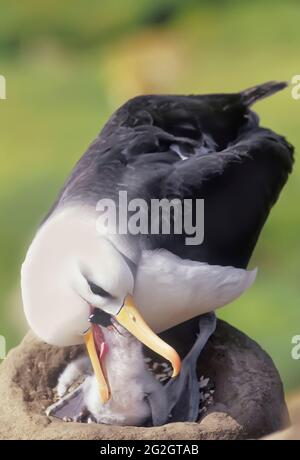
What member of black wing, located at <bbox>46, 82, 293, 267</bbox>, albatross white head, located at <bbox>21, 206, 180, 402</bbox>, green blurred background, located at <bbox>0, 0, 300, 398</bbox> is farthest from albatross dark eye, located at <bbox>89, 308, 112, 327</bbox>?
green blurred background, located at <bbox>0, 0, 300, 398</bbox>

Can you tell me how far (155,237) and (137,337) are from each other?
0.71ft

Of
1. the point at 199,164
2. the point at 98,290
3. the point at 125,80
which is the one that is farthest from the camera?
the point at 125,80

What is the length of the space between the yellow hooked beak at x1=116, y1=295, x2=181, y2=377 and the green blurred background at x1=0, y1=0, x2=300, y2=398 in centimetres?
53

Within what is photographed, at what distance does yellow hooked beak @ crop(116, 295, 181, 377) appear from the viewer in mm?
1943

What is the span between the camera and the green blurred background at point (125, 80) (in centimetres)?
248

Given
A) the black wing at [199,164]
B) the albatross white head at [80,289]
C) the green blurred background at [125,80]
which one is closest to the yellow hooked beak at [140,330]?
the albatross white head at [80,289]

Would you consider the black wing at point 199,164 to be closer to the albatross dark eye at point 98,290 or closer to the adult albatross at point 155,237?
the adult albatross at point 155,237

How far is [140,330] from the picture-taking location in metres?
1.96

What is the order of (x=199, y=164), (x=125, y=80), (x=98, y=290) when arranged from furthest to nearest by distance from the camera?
(x=125, y=80) → (x=199, y=164) → (x=98, y=290)

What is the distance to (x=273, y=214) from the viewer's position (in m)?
2.51

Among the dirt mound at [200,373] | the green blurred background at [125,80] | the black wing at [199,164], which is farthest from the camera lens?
the green blurred background at [125,80]

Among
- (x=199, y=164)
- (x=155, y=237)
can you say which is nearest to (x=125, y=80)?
(x=199, y=164)

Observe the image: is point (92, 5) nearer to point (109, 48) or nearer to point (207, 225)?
point (109, 48)

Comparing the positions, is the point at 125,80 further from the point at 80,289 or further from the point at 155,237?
the point at 80,289
